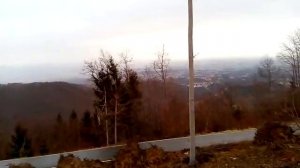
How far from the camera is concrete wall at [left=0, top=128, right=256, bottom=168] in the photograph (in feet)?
45.7

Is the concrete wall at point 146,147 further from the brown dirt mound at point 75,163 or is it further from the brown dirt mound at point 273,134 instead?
the brown dirt mound at point 273,134

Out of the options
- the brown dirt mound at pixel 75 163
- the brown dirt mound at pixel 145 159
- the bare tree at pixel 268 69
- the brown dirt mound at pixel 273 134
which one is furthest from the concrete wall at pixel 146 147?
the bare tree at pixel 268 69

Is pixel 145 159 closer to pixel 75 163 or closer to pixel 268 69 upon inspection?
pixel 75 163

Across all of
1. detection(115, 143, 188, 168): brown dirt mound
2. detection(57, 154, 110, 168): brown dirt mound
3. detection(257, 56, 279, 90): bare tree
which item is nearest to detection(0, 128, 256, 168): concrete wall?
detection(115, 143, 188, 168): brown dirt mound

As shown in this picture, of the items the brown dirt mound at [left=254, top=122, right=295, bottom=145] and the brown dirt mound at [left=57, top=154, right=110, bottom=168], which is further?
the brown dirt mound at [left=254, top=122, right=295, bottom=145]

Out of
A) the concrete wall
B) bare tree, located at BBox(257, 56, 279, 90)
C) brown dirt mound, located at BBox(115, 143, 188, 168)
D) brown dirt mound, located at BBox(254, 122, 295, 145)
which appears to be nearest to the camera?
brown dirt mound, located at BBox(115, 143, 188, 168)

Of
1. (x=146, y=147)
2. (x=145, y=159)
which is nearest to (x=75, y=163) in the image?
(x=145, y=159)

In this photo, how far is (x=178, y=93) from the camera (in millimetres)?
30406

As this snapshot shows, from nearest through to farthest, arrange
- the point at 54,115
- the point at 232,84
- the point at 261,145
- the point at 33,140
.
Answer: the point at 261,145 → the point at 33,140 → the point at 54,115 → the point at 232,84

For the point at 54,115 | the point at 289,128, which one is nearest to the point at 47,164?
the point at 289,128

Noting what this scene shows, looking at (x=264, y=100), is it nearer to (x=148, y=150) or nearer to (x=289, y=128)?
(x=289, y=128)

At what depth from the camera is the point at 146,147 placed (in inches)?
555

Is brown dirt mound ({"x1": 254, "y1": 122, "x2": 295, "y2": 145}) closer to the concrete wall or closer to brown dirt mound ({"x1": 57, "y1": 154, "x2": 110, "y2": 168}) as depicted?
the concrete wall

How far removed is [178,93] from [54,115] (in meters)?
9.22
